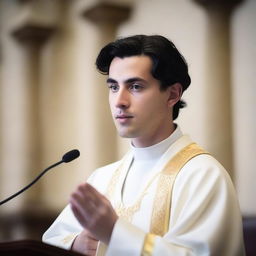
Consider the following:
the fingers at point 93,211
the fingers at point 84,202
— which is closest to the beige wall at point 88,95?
the fingers at point 93,211

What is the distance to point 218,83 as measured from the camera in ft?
14.6

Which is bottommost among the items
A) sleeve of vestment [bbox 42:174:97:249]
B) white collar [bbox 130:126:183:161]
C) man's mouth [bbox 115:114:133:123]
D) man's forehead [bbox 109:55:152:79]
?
sleeve of vestment [bbox 42:174:97:249]

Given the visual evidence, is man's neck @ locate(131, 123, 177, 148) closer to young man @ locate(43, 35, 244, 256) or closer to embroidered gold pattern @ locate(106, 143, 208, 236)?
young man @ locate(43, 35, 244, 256)

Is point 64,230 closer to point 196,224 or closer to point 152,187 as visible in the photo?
point 152,187

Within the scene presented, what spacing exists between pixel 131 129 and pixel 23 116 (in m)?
4.61

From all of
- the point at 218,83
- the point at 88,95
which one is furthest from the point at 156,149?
the point at 88,95

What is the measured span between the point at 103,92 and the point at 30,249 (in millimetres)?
4169

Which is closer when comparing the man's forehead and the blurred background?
the man's forehead

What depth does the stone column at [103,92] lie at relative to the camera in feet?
18.8

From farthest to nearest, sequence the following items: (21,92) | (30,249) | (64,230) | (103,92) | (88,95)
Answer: (21,92) → (88,95) → (103,92) → (64,230) → (30,249)

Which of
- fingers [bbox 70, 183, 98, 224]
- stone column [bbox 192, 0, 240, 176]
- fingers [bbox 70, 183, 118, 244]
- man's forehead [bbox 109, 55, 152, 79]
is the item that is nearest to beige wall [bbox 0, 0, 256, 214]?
stone column [bbox 192, 0, 240, 176]

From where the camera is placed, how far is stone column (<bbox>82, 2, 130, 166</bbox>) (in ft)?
18.8

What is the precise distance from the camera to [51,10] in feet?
22.3

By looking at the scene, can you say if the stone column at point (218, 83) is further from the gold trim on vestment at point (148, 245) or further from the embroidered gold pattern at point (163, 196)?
the gold trim on vestment at point (148, 245)
